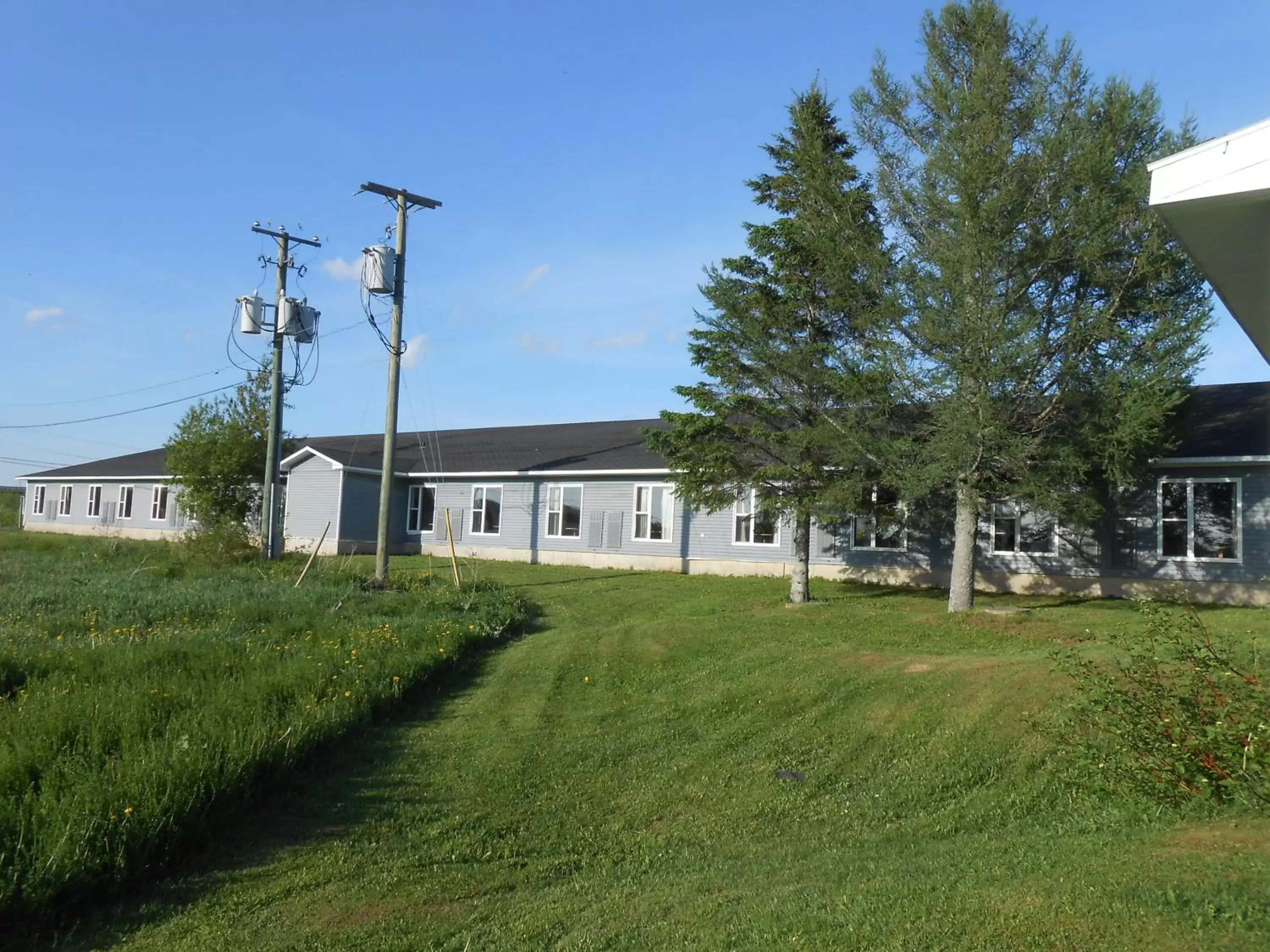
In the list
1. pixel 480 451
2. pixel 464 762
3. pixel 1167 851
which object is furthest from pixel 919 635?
pixel 480 451

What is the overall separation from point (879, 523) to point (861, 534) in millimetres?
3650

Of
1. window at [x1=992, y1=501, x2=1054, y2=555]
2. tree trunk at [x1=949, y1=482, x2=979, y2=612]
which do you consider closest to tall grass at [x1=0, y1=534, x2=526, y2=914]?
tree trunk at [x1=949, y1=482, x2=979, y2=612]

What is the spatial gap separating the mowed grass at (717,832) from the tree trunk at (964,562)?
4730mm

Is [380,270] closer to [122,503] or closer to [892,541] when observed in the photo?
[892,541]

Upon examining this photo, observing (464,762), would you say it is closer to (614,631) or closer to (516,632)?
(614,631)

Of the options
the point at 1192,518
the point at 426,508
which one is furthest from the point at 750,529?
the point at 426,508

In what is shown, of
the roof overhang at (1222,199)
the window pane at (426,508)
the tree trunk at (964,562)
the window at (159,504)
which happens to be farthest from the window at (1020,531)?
the window at (159,504)

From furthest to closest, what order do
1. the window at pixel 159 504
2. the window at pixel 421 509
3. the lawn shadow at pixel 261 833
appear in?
the window at pixel 159 504
the window at pixel 421 509
the lawn shadow at pixel 261 833

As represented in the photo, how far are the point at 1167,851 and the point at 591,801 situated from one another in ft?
12.8

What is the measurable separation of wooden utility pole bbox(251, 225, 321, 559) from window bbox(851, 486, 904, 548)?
1452 cm

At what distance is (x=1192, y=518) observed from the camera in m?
19.6

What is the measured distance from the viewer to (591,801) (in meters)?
7.43

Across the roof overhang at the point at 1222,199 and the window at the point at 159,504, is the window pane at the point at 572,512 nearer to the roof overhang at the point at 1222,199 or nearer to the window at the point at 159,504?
the window at the point at 159,504

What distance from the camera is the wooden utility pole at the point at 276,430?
25516mm
